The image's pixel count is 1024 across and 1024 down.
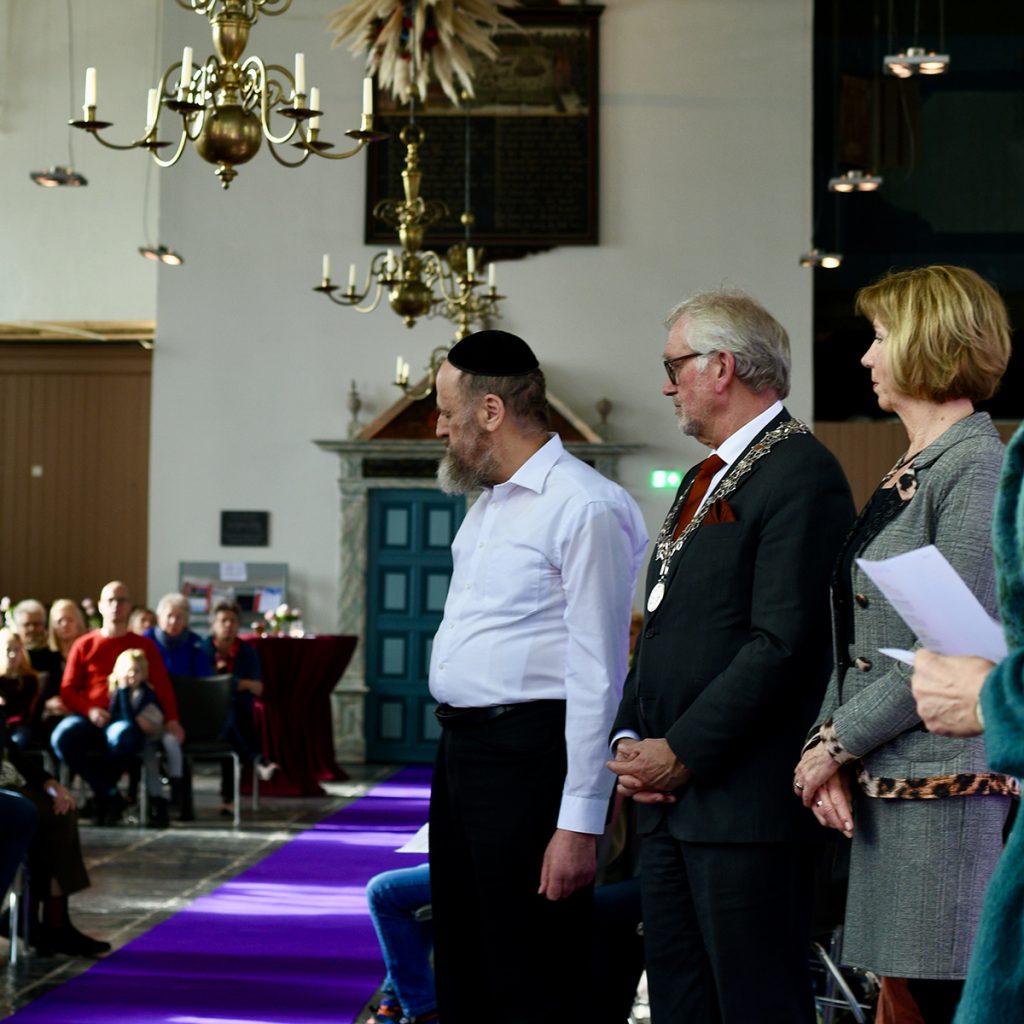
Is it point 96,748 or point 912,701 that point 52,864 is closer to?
point 96,748

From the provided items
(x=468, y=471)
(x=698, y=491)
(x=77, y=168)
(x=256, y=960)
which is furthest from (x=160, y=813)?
(x=77, y=168)

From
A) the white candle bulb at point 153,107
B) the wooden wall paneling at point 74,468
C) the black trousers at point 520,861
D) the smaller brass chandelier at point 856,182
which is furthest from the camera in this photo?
the wooden wall paneling at point 74,468

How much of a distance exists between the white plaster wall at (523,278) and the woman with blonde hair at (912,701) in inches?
429

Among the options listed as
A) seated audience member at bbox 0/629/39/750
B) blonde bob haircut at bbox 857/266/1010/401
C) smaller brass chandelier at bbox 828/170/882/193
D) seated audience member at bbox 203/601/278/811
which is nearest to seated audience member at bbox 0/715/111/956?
seated audience member at bbox 0/629/39/750

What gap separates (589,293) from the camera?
13414 millimetres

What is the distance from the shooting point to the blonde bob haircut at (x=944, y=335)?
221cm

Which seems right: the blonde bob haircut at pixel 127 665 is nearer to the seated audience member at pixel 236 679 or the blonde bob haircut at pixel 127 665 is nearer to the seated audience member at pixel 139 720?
the seated audience member at pixel 139 720

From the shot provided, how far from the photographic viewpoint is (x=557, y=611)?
109 inches

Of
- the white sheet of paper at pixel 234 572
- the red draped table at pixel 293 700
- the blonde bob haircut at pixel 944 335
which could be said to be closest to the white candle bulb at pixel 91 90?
the blonde bob haircut at pixel 944 335

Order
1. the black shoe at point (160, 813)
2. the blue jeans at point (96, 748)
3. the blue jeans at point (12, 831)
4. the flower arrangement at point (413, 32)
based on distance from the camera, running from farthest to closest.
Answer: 1. the black shoe at point (160, 813)
2. the blue jeans at point (96, 748)
3. the flower arrangement at point (413, 32)
4. the blue jeans at point (12, 831)

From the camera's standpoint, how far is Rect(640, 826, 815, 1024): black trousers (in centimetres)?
236

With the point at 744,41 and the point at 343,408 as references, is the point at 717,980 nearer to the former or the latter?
the point at 343,408

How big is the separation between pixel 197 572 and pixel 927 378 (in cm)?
1148

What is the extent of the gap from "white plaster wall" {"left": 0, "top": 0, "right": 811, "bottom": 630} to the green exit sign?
7 cm
